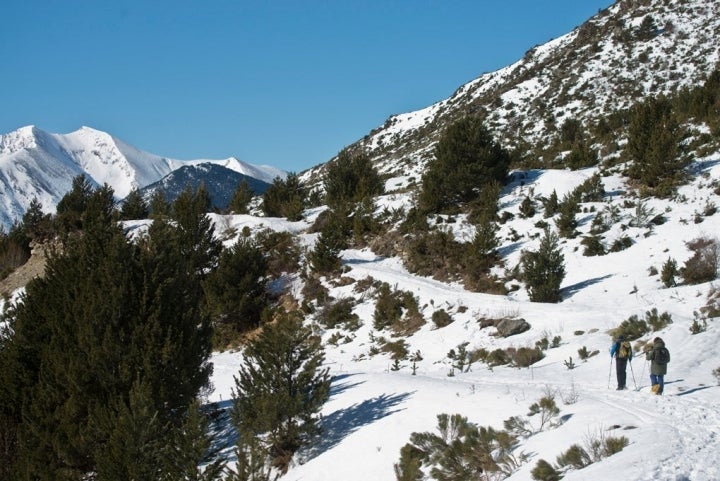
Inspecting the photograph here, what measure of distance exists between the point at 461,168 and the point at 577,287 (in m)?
10.7

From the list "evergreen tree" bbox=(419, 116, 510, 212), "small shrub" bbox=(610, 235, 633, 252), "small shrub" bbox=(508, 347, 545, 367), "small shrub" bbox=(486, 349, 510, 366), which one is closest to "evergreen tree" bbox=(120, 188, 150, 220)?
"evergreen tree" bbox=(419, 116, 510, 212)

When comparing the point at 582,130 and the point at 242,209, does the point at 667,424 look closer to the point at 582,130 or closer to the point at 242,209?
the point at 242,209

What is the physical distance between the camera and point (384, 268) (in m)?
26.8

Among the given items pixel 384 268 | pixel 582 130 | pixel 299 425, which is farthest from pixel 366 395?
pixel 582 130

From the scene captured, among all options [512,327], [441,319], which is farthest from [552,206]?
[512,327]

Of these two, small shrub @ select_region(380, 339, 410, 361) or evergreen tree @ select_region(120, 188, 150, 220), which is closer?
small shrub @ select_region(380, 339, 410, 361)

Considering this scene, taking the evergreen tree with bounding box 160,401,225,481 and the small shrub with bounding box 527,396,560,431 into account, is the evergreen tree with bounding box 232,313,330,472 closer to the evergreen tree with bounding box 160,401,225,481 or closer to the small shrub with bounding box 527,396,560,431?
the evergreen tree with bounding box 160,401,225,481

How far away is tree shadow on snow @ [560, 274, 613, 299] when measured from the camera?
66.4ft

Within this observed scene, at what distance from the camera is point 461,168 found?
29.2 m

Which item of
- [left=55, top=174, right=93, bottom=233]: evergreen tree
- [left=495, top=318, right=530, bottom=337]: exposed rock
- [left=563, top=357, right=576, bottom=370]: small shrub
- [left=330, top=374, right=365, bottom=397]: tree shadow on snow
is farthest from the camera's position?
[left=55, top=174, right=93, bottom=233]: evergreen tree

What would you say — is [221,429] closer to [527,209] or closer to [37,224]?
[527,209]

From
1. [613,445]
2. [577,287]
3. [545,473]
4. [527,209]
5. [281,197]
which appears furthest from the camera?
[281,197]

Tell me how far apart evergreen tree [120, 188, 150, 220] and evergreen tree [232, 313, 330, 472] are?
3034cm

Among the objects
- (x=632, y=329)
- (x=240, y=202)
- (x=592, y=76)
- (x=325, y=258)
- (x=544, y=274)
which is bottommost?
(x=632, y=329)
